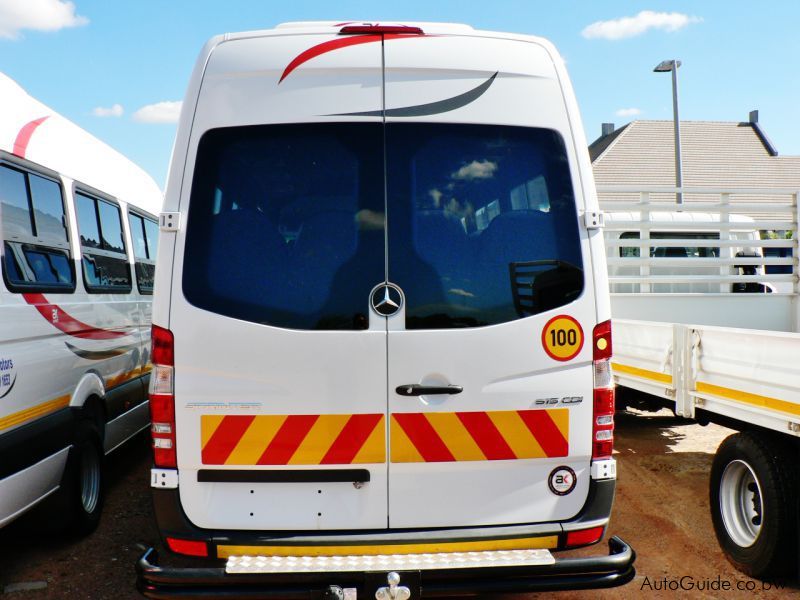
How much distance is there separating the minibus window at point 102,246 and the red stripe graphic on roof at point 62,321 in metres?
0.31

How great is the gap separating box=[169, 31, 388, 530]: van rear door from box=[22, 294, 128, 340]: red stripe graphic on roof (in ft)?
5.73

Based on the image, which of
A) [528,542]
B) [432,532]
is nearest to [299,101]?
[432,532]

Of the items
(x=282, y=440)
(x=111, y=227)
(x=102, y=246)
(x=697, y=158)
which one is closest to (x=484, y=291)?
(x=282, y=440)

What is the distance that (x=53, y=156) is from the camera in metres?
→ 4.53

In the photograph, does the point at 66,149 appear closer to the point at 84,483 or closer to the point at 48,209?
the point at 48,209

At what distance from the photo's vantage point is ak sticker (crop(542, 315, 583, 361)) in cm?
284

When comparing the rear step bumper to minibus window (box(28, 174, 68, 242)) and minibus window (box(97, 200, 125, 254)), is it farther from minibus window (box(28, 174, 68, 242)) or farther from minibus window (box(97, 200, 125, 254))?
minibus window (box(97, 200, 125, 254))

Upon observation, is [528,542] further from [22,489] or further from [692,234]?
[692,234]

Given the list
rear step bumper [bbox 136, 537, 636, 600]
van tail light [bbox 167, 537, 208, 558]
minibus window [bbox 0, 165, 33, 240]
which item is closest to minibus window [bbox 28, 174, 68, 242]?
minibus window [bbox 0, 165, 33, 240]

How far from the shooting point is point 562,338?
2855 mm

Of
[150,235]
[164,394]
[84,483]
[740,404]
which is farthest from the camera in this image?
[150,235]

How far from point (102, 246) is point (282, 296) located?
321 centimetres

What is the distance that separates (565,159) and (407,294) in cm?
89

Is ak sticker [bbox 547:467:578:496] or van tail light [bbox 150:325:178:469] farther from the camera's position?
ak sticker [bbox 547:467:578:496]
